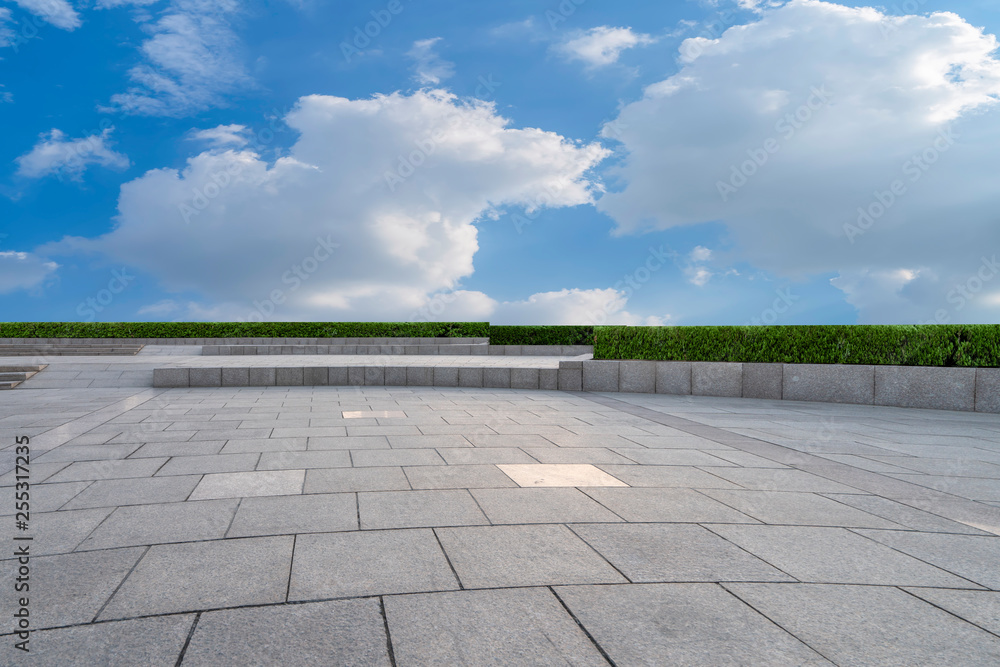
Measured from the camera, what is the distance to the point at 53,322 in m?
29.1

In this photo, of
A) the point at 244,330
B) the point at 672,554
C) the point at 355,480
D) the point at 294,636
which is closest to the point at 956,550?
the point at 672,554

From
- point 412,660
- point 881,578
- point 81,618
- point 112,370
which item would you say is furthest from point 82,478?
point 112,370

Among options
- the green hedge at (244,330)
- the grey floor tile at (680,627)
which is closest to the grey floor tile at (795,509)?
the grey floor tile at (680,627)

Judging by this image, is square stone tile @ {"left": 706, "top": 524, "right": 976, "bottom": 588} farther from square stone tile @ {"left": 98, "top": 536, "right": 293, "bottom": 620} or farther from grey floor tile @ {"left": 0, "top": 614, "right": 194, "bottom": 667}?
grey floor tile @ {"left": 0, "top": 614, "right": 194, "bottom": 667}

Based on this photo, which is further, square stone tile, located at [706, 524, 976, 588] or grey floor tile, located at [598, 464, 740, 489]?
grey floor tile, located at [598, 464, 740, 489]

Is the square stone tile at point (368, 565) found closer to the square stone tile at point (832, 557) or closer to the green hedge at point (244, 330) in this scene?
the square stone tile at point (832, 557)

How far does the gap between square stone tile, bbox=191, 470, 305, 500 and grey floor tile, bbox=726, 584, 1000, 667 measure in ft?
10.7

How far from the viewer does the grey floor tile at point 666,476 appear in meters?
4.69

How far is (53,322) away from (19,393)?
2260 centimetres

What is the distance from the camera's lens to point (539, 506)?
3977mm

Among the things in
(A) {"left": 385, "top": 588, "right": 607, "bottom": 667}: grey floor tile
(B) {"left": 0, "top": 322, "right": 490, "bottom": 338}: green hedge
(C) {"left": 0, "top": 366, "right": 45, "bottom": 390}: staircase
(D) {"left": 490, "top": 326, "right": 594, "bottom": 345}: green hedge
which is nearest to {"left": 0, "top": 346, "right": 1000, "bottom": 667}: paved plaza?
(A) {"left": 385, "top": 588, "right": 607, "bottom": 667}: grey floor tile

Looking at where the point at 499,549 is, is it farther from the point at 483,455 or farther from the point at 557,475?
the point at 483,455

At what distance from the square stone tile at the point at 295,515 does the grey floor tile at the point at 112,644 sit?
1.01 m

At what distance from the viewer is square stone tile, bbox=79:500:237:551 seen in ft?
10.9
